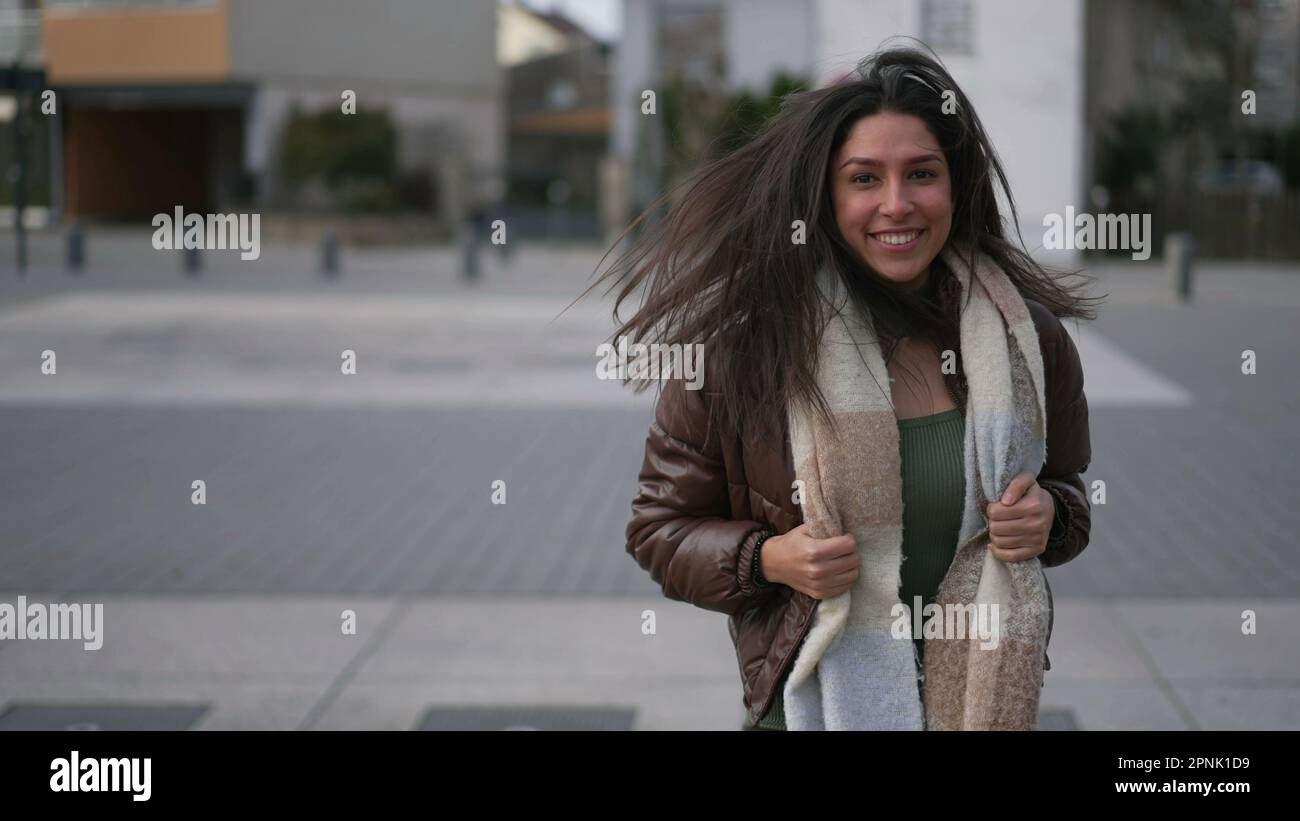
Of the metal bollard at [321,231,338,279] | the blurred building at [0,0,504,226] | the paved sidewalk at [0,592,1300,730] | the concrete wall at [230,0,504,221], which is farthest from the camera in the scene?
the concrete wall at [230,0,504,221]

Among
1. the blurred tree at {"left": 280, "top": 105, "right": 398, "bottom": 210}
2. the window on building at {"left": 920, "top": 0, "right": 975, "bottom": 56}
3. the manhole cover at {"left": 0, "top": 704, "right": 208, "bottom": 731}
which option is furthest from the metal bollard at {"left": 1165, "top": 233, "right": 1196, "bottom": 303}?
the blurred tree at {"left": 280, "top": 105, "right": 398, "bottom": 210}

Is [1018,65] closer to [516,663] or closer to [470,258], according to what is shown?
[470,258]

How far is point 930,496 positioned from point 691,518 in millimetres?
399

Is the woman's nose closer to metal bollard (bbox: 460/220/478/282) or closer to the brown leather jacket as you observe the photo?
the brown leather jacket

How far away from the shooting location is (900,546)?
2.54 metres

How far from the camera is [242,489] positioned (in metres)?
8.44

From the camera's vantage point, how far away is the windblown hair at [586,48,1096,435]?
2.51 meters

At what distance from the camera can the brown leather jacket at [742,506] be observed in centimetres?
259

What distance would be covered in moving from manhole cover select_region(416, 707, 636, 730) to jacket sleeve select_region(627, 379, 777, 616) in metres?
2.29

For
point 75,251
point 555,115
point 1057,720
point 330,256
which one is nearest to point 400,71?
point 555,115
